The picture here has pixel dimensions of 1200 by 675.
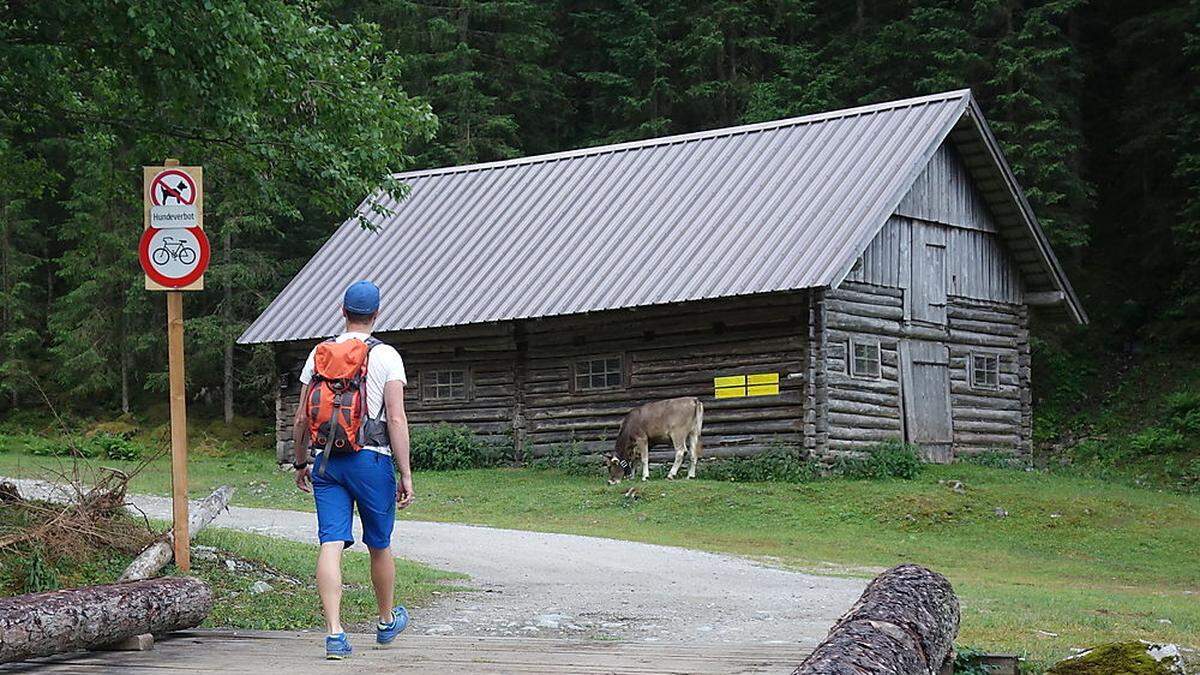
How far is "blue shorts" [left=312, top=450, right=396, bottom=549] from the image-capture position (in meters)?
8.72

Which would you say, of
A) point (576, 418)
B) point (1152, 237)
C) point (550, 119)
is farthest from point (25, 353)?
point (1152, 237)

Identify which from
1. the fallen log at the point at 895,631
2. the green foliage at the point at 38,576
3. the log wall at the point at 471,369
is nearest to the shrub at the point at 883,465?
the log wall at the point at 471,369

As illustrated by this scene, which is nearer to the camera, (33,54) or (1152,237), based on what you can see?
(33,54)

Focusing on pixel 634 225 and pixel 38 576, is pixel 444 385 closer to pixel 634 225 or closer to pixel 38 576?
pixel 634 225

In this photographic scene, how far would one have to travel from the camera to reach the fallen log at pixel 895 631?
23.3 feet

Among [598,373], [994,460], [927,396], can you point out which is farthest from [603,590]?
[994,460]

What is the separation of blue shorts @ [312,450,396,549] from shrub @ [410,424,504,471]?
2189 cm

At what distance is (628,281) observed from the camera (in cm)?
2848

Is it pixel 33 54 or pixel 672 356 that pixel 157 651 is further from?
pixel 672 356

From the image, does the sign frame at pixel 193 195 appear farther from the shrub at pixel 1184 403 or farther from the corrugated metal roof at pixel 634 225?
the shrub at pixel 1184 403

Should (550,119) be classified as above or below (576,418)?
above

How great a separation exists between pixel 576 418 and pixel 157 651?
21192 millimetres

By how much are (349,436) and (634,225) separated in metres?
22.0

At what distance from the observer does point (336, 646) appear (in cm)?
846
